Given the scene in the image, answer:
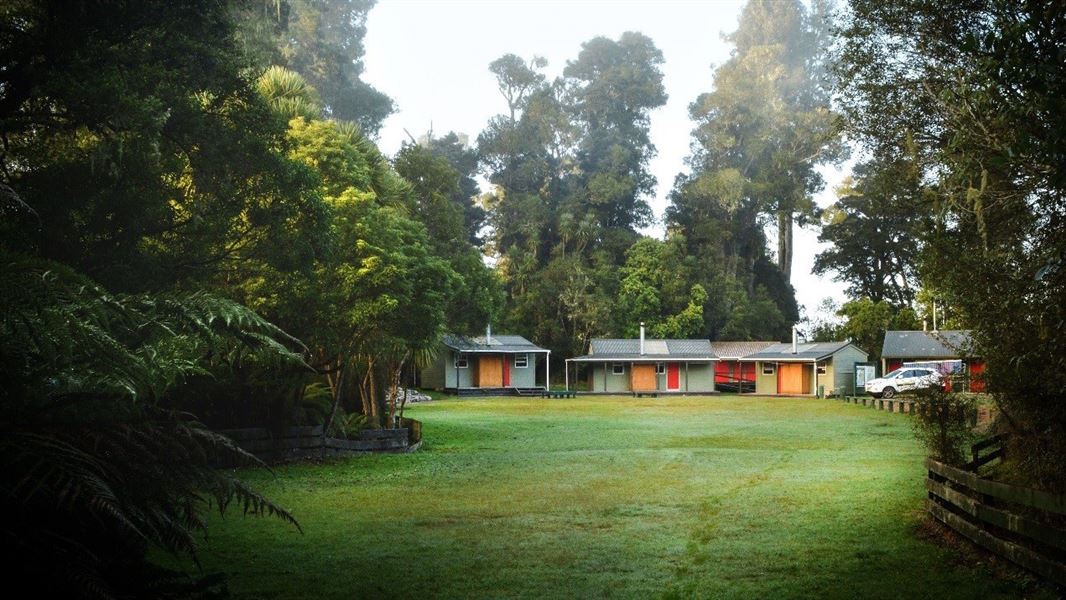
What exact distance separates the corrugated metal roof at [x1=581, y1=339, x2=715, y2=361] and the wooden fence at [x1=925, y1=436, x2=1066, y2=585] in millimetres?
47478

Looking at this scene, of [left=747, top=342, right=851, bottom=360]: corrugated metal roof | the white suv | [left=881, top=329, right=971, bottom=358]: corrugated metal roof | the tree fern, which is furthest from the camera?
[left=747, top=342, right=851, bottom=360]: corrugated metal roof

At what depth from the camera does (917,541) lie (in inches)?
412

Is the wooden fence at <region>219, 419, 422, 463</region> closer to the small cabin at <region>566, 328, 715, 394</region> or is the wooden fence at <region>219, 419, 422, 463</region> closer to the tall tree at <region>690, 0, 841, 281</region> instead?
the small cabin at <region>566, 328, 715, 394</region>

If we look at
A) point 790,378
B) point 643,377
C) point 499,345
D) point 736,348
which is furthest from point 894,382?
point 499,345

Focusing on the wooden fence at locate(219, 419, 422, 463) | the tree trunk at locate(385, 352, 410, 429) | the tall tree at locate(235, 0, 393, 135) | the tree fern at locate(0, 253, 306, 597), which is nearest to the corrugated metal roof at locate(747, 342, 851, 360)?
the tall tree at locate(235, 0, 393, 135)

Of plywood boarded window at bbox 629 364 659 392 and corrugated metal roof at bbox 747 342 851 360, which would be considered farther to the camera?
plywood boarded window at bbox 629 364 659 392

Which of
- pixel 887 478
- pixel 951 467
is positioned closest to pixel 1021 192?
pixel 951 467

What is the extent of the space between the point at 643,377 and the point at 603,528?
161 ft

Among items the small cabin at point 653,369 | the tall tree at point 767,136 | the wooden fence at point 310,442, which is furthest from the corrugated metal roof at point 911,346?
the wooden fence at point 310,442

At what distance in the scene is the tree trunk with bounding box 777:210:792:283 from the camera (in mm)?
75625

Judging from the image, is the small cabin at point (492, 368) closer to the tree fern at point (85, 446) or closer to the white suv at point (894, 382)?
the white suv at point (894, 382)

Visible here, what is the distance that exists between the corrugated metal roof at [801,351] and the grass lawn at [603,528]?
32.8 metres

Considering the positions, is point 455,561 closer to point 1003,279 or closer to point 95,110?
point 1003,279

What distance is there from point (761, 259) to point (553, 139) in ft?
59.8
